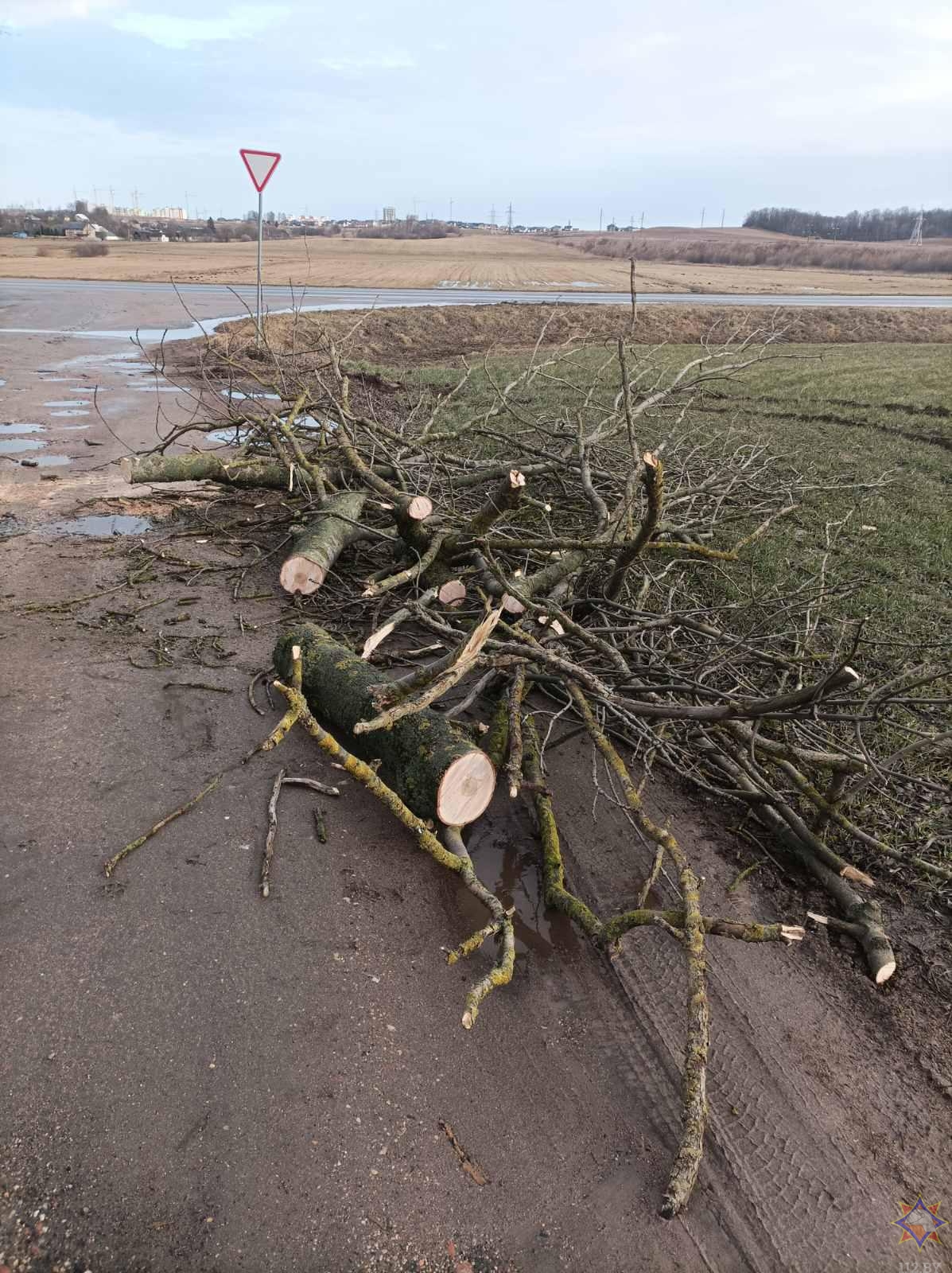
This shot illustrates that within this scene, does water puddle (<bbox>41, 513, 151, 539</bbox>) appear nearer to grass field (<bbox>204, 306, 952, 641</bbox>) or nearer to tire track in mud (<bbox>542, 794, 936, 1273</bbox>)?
grass field (<bbox>204, 306, 952, 641</bbox>)

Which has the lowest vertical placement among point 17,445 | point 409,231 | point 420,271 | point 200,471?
point 17,445

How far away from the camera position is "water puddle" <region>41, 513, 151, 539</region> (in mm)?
7160

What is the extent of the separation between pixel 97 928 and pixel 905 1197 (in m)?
2.94

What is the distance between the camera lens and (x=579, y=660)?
15.2 feet

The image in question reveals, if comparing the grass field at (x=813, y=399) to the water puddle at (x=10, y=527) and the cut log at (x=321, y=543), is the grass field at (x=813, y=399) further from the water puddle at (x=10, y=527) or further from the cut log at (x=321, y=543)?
the water puddle at (x=10, y=527)

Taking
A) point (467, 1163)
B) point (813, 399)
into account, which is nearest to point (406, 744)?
point (467, 1163)

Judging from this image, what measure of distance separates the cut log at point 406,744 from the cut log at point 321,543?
1.11m

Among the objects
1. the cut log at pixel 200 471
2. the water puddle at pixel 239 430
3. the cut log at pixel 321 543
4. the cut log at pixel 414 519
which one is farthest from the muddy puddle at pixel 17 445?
the cut log at pixel 414 519

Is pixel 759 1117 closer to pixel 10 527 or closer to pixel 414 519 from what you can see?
pixel 414 519

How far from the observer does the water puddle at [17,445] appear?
9.32 meters

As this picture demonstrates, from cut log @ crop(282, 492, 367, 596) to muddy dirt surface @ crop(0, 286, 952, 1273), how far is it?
1.71 meters

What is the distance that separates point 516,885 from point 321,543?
3.10m

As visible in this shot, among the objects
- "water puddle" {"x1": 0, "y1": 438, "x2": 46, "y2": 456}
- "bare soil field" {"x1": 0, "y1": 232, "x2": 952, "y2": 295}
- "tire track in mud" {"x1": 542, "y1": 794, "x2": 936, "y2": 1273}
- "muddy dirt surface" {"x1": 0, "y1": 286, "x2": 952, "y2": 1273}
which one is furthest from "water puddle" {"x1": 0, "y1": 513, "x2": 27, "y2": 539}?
"bare soil field" {"x1": 0, "y1": 232, "x2": 952, "y2": 295}

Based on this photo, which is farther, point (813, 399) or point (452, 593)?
point (813, 399)
